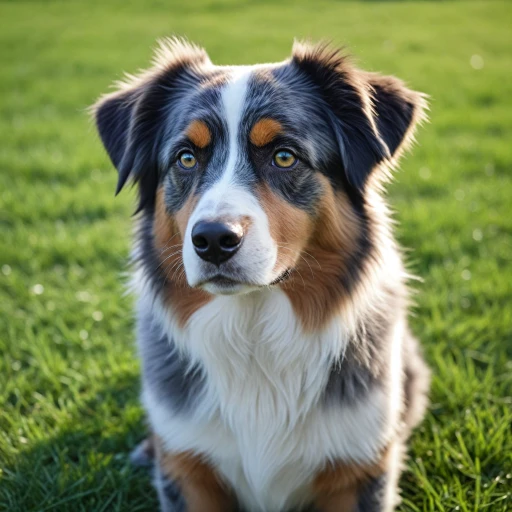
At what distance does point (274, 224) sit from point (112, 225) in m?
4.13

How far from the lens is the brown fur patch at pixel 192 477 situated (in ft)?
10.4

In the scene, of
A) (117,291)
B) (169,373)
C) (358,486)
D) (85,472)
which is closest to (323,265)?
(169,373)

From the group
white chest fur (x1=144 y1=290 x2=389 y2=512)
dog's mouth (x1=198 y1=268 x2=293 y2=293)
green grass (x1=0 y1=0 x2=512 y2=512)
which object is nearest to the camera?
dog's mouth (x1=198 y1=268 x2=293 y2=293)

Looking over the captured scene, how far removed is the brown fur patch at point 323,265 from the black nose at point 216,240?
21.3 inches

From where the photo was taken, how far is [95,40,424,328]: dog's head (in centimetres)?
292

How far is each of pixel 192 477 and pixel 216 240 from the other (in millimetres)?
1340

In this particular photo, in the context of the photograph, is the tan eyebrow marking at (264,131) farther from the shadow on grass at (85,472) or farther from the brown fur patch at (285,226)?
the shadow on grass at (85,472)

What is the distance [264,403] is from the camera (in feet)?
10.6

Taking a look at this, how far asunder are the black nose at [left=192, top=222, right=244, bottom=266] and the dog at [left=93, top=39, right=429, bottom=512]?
38 centimetres

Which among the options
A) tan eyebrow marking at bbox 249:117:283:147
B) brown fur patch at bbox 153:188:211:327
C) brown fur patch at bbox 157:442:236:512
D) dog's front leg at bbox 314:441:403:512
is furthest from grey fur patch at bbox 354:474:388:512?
tan eyebrow marking at bbox 249:117:283:147

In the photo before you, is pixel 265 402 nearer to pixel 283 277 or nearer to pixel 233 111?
pixel 283 277

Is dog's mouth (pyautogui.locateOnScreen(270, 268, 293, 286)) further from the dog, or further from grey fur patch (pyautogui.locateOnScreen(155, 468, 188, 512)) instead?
grey fur patch (pyautogui.locateOnScreen(155, 468, 188, 512))

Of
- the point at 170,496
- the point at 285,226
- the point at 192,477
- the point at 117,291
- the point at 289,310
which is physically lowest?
the point at 117,291

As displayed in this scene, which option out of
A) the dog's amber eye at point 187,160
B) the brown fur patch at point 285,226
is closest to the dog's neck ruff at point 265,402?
the brown fur patch at point 285,226
